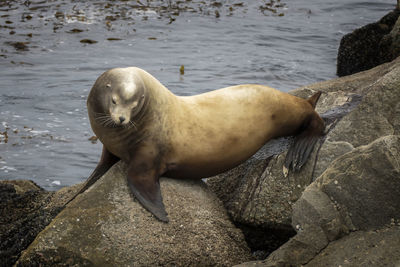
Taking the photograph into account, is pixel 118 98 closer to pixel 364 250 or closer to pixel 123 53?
pixel 364 250

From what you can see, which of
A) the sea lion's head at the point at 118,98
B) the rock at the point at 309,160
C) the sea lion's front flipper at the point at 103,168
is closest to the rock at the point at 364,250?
the rock at the point at 309,160

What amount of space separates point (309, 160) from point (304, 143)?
0.77 feet

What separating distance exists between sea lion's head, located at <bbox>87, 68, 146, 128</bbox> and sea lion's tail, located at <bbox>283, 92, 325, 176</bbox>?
151 centimetres

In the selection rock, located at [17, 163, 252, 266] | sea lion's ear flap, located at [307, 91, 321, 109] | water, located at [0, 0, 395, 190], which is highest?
sea lion's ear flap, located at [307, 91, 321, 109]

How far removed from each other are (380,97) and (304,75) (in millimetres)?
7679

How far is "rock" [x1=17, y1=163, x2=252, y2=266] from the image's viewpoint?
13.1 ft

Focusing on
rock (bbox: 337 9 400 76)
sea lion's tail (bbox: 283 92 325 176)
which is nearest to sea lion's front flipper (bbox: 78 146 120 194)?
sea lion's tail (bbox: 283 92 325 176)

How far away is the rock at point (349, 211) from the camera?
3443 millimetres

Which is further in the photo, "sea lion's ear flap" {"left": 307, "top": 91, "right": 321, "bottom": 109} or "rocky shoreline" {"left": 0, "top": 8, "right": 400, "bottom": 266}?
"sea lion's ear flap" {"left": 307, "top": 91, "right": 321, "bottom": 109}

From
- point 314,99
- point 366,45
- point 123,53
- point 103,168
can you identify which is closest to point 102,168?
point 103,168

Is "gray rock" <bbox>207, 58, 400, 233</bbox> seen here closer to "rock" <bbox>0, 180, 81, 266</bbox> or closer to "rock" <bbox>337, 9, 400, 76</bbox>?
"rock" <bbox>0, 180, 81, 266</bbox>

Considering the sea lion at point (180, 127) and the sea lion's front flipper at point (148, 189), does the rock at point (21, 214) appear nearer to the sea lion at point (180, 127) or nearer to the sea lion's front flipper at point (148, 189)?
the sea lion at point (180, 127)

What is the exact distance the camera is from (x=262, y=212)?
4879 millimetres

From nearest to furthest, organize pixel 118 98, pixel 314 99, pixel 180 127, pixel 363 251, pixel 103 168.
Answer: pixel 363 251 → pixel 118 98 → pixel 180 127 → pixel 103 168 → pixel 314 99
